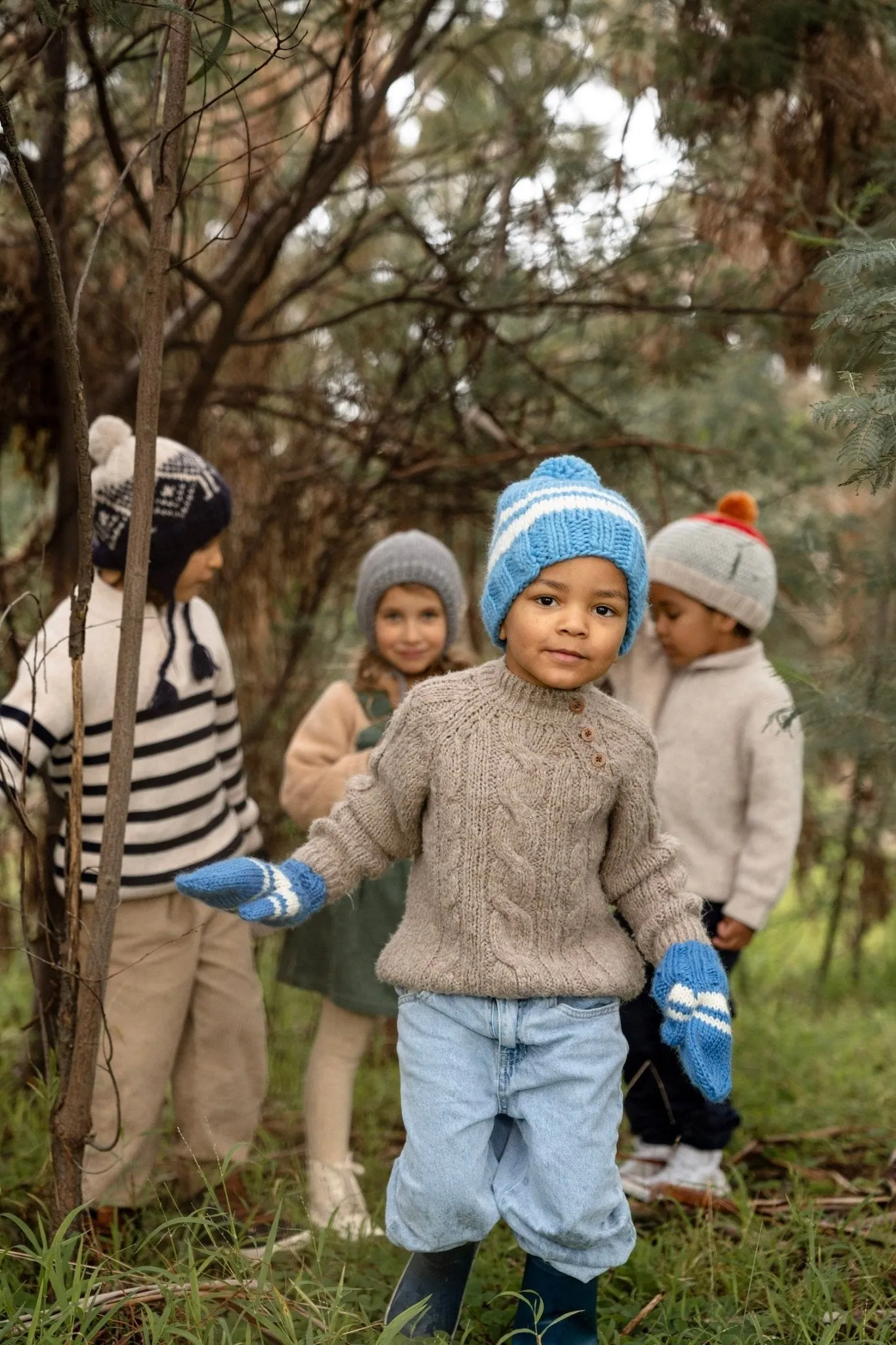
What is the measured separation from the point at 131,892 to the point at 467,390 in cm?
192

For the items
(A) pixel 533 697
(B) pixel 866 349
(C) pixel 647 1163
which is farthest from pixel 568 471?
(C) pixel 647 1163

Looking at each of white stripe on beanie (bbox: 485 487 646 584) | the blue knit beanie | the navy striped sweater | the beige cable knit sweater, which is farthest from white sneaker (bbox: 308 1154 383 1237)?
white stripe on beanie (bbox: 485 487 646 584)

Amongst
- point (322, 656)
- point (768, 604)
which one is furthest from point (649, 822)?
point (322, 656)

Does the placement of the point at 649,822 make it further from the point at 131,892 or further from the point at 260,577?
the point at 260,577

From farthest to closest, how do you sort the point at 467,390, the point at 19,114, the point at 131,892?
the point at 467,390 → the point at 19,114 → the point at 131,892

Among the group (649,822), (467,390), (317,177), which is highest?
(317,177)

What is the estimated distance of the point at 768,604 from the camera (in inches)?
132

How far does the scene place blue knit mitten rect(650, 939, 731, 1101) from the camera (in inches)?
84.8

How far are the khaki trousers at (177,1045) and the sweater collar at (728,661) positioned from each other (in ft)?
4.42

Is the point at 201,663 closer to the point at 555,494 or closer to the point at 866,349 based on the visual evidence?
the point at 555,494

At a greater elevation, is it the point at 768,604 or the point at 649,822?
the point at 768,604

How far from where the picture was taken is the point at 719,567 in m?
3.28

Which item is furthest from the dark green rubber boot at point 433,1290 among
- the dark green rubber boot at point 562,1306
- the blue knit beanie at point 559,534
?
the blue knit beanie at point 559,534

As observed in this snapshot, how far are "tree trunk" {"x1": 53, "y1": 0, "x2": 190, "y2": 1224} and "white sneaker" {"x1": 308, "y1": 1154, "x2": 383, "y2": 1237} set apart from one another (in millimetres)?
798
